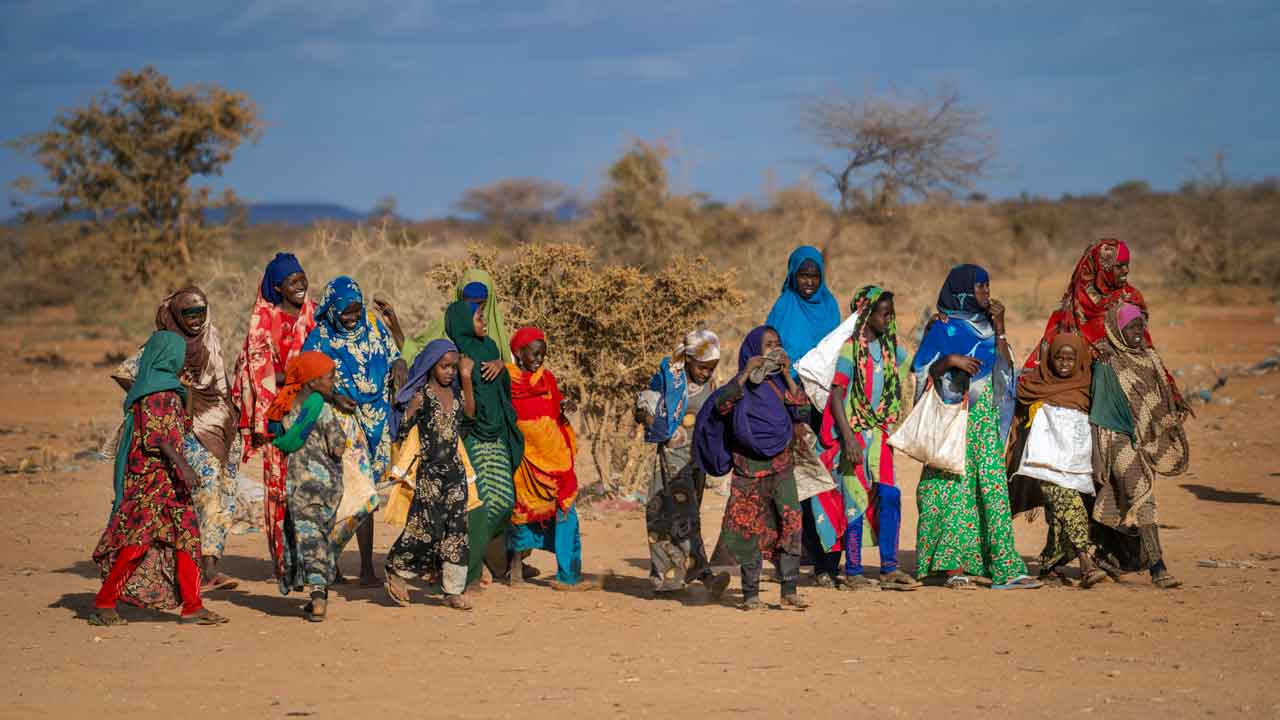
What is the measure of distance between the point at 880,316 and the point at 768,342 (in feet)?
3.66

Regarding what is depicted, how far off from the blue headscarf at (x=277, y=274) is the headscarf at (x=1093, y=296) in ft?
15.1

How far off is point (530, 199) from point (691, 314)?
4386 cm

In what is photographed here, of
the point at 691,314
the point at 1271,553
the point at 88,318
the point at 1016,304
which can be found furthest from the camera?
the point at 88,318

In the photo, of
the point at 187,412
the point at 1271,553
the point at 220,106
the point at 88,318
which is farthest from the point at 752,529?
the point at 88,318

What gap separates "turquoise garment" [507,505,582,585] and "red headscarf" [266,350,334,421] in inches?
71.4

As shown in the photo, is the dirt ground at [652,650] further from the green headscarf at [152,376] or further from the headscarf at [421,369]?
the headscarf at [421,369]

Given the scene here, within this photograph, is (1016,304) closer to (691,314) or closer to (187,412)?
(691,314)

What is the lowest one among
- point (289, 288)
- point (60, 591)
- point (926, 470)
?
point (60, 591)

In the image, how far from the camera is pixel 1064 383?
8.50m

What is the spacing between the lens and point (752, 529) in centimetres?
769

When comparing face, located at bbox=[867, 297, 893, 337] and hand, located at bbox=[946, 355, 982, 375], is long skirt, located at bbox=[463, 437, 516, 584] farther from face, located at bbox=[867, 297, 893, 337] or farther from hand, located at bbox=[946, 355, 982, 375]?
hand, located at bbox=[946, 355, 982, 375]

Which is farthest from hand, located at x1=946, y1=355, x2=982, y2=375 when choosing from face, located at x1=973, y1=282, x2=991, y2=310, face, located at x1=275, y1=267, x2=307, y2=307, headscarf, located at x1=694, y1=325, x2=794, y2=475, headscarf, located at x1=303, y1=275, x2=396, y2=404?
face, located at x1=275, y1=267, x2=307, y2=307

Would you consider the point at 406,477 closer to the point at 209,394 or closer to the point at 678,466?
the point at 209,394

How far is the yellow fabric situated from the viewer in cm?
797
